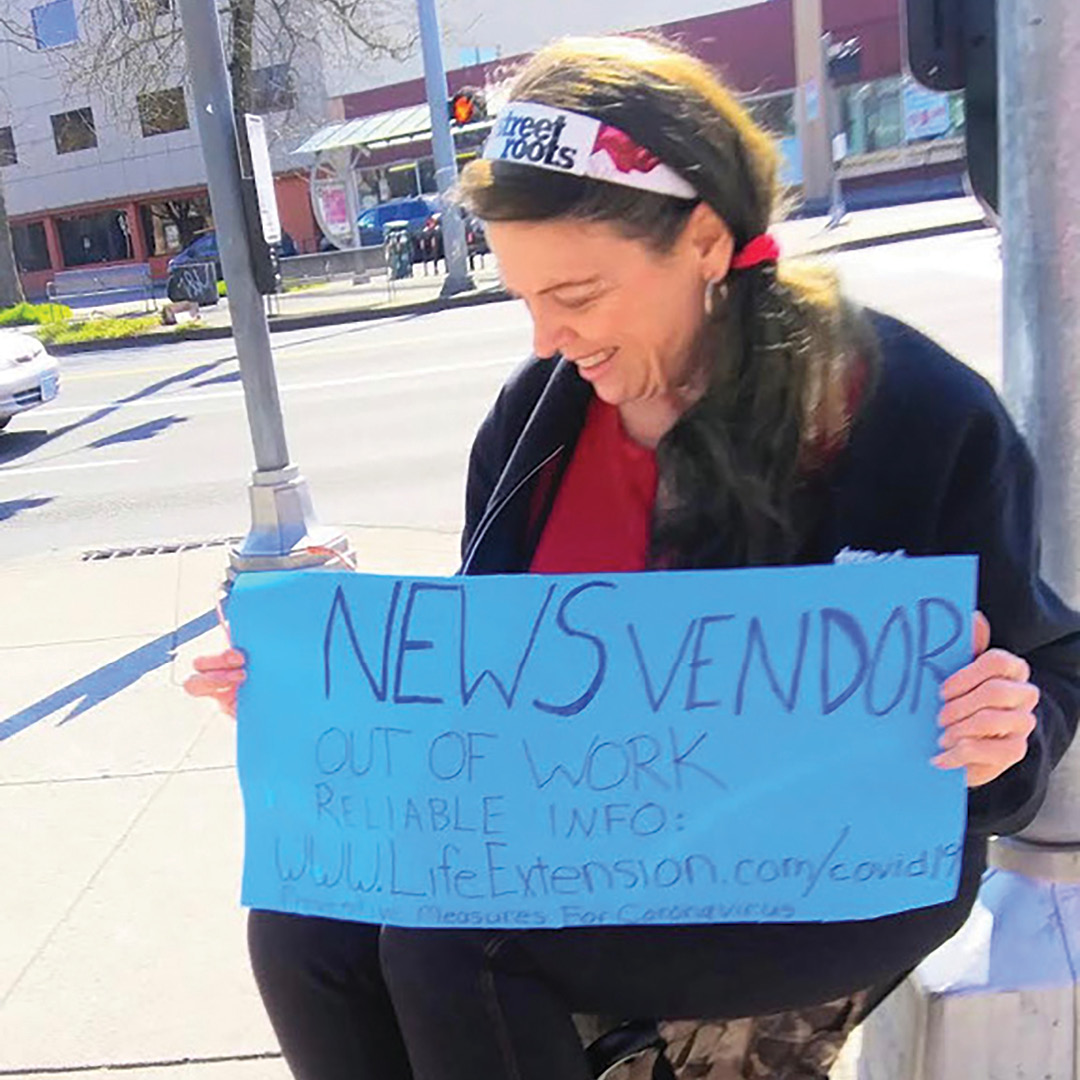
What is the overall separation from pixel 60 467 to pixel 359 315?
29.9 ft

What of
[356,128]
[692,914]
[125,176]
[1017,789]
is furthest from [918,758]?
[125,176]

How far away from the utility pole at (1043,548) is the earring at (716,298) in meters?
0.45

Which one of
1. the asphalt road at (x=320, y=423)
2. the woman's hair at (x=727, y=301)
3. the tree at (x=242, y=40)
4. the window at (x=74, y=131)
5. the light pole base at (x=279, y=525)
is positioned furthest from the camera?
the window at (x=74, y=131)

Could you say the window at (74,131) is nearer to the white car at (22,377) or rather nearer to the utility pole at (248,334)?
the white car at (22,377)

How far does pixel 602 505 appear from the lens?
1.79 metres

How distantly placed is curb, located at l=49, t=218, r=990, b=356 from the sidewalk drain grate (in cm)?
1033

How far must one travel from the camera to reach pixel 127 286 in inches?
1310

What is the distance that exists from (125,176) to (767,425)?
39.0 m

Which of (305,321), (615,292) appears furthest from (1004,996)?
(305,321)

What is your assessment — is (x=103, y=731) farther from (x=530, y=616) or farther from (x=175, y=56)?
(x=175, y=56)

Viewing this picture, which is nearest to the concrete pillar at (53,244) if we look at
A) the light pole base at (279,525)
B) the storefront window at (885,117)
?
the storefront window at (885,117)

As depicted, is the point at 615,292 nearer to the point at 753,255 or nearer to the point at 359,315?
the point at 753,255

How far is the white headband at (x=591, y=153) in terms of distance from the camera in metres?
1.47

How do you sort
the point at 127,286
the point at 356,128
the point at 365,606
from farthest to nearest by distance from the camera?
the point at 127,286, the point at 356,128, the point at 365,606
